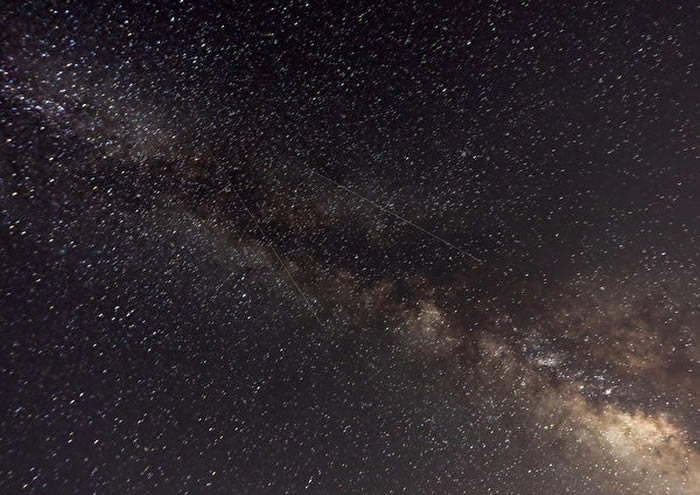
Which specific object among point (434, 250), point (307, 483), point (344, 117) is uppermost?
point (344, 117)

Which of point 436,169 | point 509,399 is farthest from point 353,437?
point 436,169

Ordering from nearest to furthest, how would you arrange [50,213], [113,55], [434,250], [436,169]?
[113,55] < [50,213] < [436,169] < [434,250]

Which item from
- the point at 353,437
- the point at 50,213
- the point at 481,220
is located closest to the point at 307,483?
the point at 353,437

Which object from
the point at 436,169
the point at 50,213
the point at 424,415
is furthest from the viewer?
the point at 424,415

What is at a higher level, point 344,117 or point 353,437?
point 344,117

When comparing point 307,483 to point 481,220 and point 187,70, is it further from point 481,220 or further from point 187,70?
point 187,70

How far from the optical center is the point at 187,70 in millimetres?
1046

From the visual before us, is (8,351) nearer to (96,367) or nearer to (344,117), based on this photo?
(96,367)

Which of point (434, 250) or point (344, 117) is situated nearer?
point (344, 117)

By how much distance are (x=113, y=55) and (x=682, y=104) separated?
55.6 inches

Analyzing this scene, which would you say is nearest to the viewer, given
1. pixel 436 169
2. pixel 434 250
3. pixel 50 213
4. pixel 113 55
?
pixel 113 55

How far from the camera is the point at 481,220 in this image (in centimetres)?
134

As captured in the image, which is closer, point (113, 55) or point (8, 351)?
point (113, 55)

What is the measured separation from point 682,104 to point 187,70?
1258 millimetres
